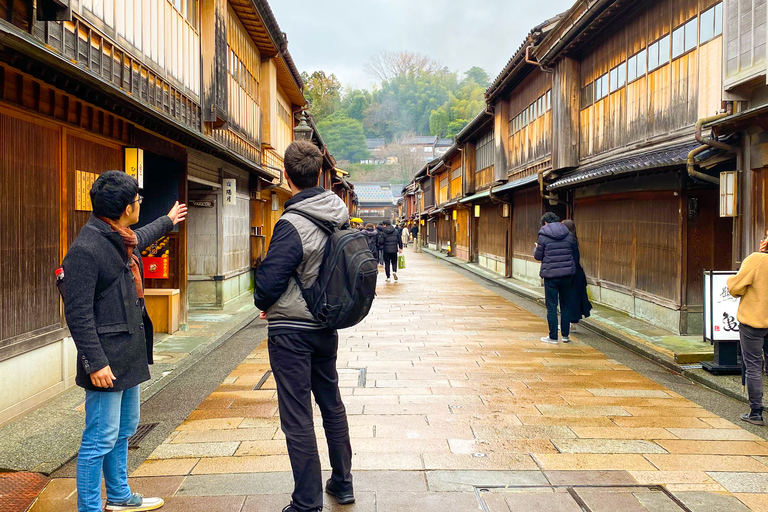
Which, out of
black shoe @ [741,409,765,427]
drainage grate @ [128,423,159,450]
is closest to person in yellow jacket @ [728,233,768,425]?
black shoe @ [741,409,765,427]

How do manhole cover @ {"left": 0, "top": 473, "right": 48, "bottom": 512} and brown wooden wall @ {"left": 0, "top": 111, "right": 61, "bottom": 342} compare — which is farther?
brown wooden wall @ {"left": 0, "top": 111, "right": 61, "bottom": 342}

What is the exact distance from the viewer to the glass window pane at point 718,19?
9.36 m

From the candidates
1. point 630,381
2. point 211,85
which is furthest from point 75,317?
point 211,85

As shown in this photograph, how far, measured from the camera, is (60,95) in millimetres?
6762

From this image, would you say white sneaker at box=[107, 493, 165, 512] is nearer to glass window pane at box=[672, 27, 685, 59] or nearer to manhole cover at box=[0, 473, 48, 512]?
manhole cover at box=[0, 473, 48, 512]

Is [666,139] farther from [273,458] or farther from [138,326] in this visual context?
[138,326]

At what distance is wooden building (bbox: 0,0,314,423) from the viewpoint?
584cm

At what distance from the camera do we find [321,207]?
385cm

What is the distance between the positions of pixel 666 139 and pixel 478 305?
6.24 m

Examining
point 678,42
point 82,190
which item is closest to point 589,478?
point 82,190

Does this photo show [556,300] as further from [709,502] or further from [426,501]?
[426,501]

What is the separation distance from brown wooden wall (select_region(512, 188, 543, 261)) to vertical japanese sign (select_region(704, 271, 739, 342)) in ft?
35.8

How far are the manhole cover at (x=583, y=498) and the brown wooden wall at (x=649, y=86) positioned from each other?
721 cm

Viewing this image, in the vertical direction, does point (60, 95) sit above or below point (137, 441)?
above
